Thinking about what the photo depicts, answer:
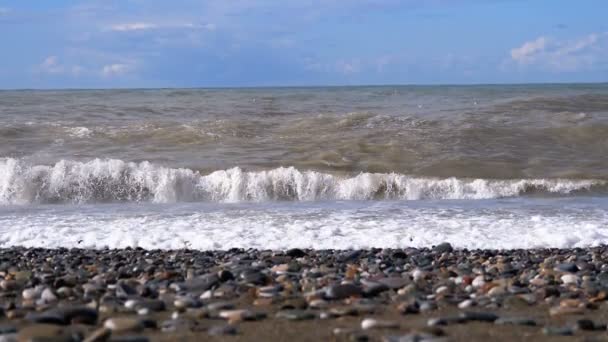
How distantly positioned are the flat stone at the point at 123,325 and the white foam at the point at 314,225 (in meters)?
4.63

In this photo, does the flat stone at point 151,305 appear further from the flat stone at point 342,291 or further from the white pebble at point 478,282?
the white pebble at point 478,282

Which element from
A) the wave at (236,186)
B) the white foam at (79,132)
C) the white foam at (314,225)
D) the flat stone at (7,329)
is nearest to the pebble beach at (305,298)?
the flat stone at (7,329)

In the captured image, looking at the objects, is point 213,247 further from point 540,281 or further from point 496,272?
point 540,281

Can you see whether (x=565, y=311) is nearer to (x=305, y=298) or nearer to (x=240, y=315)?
(x=305, y=298)

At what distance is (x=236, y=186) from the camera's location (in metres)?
15.2

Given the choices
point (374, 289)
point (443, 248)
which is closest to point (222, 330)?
point (374, 289)

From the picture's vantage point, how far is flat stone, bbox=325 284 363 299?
5.10m

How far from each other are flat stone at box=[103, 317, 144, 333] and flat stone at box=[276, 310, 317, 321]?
807 mm

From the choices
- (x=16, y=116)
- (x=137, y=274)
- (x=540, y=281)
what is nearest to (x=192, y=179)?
(x=137, y=274)

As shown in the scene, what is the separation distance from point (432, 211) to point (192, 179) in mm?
5560

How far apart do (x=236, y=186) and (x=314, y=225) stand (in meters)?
5.17

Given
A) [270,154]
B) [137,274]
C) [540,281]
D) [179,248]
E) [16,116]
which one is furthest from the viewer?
[16,116]

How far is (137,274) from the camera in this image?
622cm

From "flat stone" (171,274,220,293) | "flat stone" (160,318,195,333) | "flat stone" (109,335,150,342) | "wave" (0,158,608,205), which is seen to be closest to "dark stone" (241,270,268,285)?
"flat stone" (171,274,220,293)
